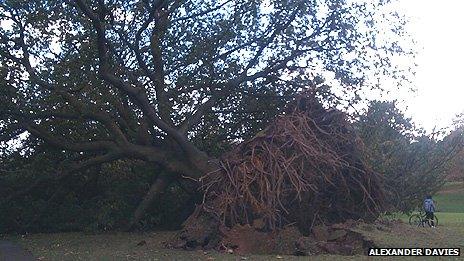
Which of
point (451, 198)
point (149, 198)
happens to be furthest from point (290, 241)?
point (451, 198)

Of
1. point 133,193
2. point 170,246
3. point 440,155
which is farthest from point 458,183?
point 170,246

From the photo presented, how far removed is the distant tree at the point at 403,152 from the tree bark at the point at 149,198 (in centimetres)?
688

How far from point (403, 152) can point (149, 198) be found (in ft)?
37.5

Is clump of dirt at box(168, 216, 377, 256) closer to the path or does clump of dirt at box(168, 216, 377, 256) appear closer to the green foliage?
the path

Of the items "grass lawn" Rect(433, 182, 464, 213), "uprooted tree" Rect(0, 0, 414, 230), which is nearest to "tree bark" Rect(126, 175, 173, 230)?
"uprooted tree" Rect(0, 0, 414, 230)

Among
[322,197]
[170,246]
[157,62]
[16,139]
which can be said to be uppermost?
[157,62]

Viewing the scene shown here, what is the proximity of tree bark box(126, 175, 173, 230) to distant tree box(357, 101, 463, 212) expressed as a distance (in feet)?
22.6

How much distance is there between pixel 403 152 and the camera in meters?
25.3

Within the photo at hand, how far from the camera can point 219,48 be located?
19.6 m

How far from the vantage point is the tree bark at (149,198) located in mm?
20219

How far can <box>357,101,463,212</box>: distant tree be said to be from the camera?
20.4m

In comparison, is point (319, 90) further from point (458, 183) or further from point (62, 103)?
point (458, 183)

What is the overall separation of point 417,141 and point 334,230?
14.1m

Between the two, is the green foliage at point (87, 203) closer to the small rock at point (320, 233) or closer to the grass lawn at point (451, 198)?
the small rock at point (320, 233)
